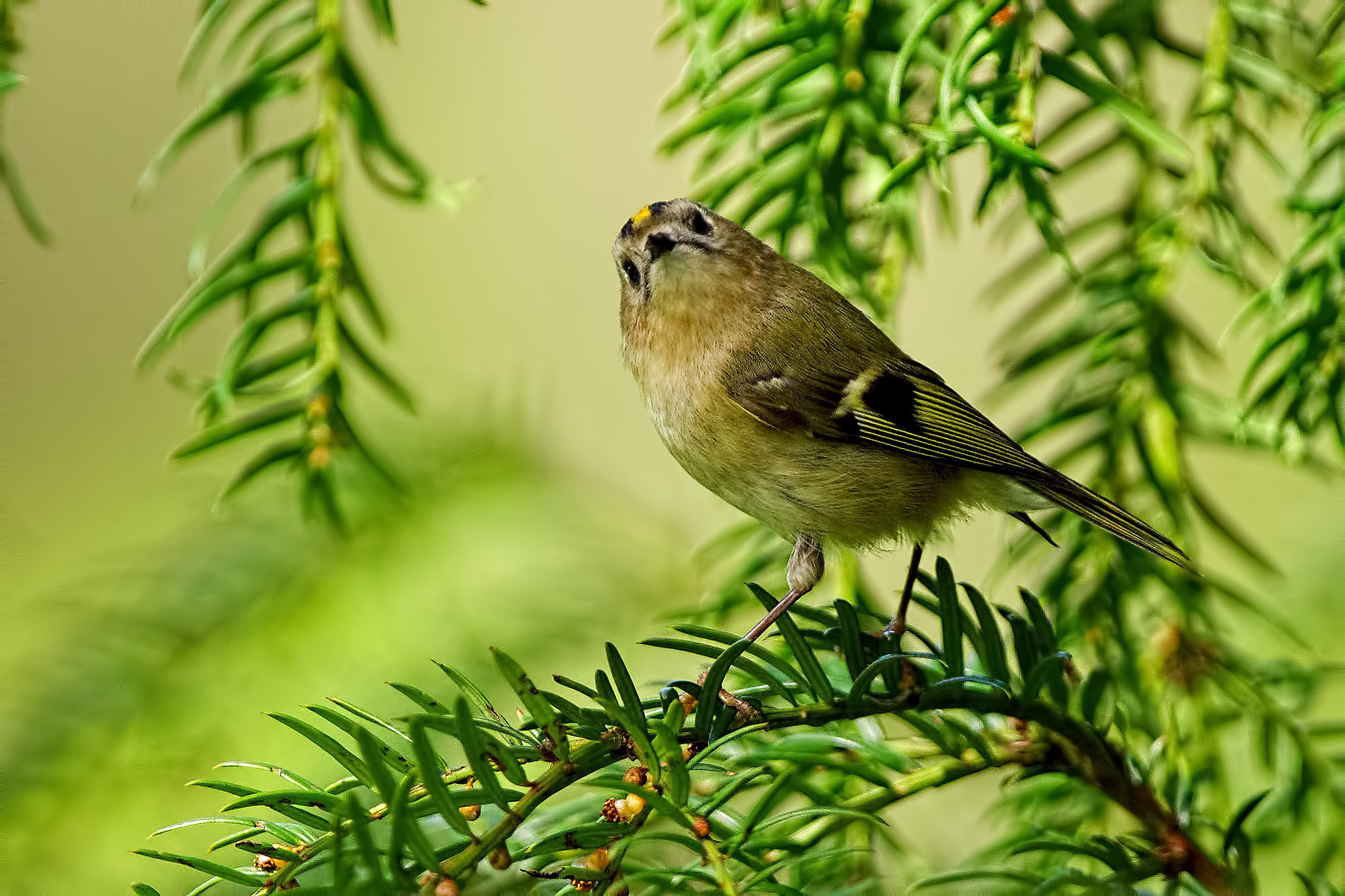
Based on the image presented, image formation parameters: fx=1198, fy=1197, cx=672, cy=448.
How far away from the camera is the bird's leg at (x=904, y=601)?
0.76m

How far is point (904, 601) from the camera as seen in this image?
87 cm

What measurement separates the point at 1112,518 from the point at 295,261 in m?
0.53

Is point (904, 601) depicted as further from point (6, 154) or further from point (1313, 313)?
point (6, 154)

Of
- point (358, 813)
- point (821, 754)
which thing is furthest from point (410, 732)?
point (821, 754)

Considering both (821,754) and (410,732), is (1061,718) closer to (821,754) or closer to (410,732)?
(821,754)

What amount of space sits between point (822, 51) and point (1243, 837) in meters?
0.47

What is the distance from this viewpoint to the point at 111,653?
83 cm

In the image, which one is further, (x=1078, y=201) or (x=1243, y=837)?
(x=1078, y=201)

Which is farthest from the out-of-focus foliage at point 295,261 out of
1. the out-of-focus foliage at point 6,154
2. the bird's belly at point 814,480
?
the bird's belly at point 814,480

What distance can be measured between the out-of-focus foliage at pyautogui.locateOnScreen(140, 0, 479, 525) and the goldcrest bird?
295mm

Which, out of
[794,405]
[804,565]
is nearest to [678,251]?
[794,405]

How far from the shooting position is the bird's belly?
0.90m

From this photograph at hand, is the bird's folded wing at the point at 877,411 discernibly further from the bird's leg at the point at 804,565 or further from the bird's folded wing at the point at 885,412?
the bird's leg at the point at 804,565

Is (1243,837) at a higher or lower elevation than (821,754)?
lower
